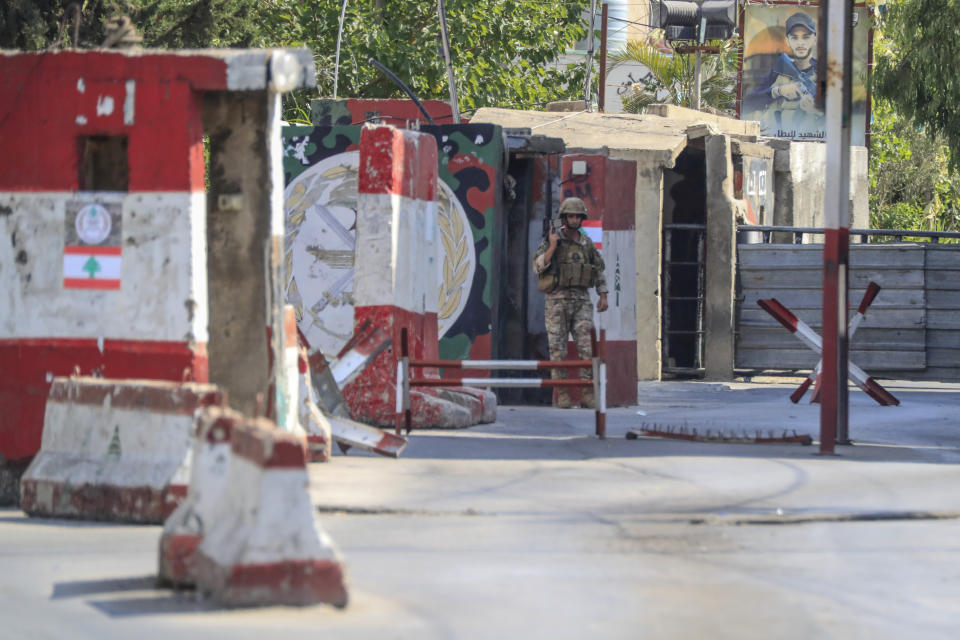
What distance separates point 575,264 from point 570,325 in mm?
631

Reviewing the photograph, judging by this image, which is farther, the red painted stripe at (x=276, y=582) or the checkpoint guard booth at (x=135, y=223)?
the checkpoint guard booth at (x=135, y=223)

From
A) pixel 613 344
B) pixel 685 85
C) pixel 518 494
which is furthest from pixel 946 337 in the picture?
pixel 685 85

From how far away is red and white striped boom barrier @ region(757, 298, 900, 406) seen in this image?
46.0ft

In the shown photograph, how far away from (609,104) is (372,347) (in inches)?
2314

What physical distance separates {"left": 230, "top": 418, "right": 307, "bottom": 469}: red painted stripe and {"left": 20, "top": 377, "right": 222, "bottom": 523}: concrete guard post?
1707 mm

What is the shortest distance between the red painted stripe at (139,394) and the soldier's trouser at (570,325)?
7.30 m

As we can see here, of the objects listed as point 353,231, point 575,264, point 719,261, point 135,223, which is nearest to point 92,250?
point 135,223

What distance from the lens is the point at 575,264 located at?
1369 centimetres

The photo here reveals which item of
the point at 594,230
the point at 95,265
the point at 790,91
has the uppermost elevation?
the point at 790,91

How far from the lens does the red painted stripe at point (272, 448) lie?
489 cm

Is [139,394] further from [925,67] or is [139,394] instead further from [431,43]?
[431,43]

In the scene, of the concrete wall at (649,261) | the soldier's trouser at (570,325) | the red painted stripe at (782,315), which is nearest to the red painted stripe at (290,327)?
the soldier's trouser at (570,325)

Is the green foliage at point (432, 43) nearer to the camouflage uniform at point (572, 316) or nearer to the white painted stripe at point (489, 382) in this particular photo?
the camouflage uniform at point (572, 316)

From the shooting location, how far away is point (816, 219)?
1090 inches
